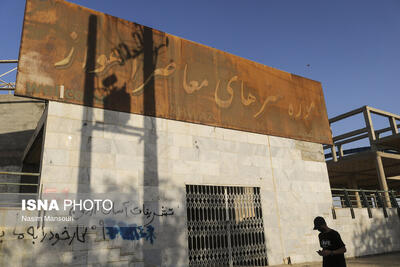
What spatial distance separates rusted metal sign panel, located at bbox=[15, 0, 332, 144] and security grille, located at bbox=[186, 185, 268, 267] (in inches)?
104

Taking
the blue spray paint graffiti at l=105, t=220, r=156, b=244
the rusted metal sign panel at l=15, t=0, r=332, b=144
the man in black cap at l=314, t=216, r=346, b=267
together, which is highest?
the rusted metal sign panel at l=15, t=0, r=332, b=144

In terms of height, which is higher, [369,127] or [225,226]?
[369,127]

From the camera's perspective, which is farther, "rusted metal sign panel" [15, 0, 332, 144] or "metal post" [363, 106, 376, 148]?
"metal post" [363, 106, 376, 148]

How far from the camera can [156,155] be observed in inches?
392

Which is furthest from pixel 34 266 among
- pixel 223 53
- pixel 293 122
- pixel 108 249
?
pixel 293 122

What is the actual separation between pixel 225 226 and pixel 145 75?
588 cm

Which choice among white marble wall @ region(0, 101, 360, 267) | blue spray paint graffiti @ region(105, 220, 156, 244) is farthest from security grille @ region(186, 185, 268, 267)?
blue spray paint graffiti @ region(105, 220, 156, 244)

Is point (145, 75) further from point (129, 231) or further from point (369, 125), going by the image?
point (369, 125)

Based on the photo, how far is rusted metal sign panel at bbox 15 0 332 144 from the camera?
8.99 metres

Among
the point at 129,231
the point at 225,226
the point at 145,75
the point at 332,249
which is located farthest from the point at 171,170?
the point at 332,249

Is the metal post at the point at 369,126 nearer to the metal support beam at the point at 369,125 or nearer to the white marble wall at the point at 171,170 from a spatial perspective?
the metal support beam at the point at 369,125

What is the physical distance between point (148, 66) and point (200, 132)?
2966 millimetres

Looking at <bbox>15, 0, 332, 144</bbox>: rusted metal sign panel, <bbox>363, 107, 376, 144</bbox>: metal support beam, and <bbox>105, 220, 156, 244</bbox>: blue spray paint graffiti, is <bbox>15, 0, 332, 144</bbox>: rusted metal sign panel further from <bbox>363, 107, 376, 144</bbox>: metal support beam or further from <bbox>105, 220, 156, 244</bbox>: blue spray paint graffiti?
<bbox>363, 107, 376, 144</bbox>: metal support beam

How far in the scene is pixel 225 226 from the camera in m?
10.5
